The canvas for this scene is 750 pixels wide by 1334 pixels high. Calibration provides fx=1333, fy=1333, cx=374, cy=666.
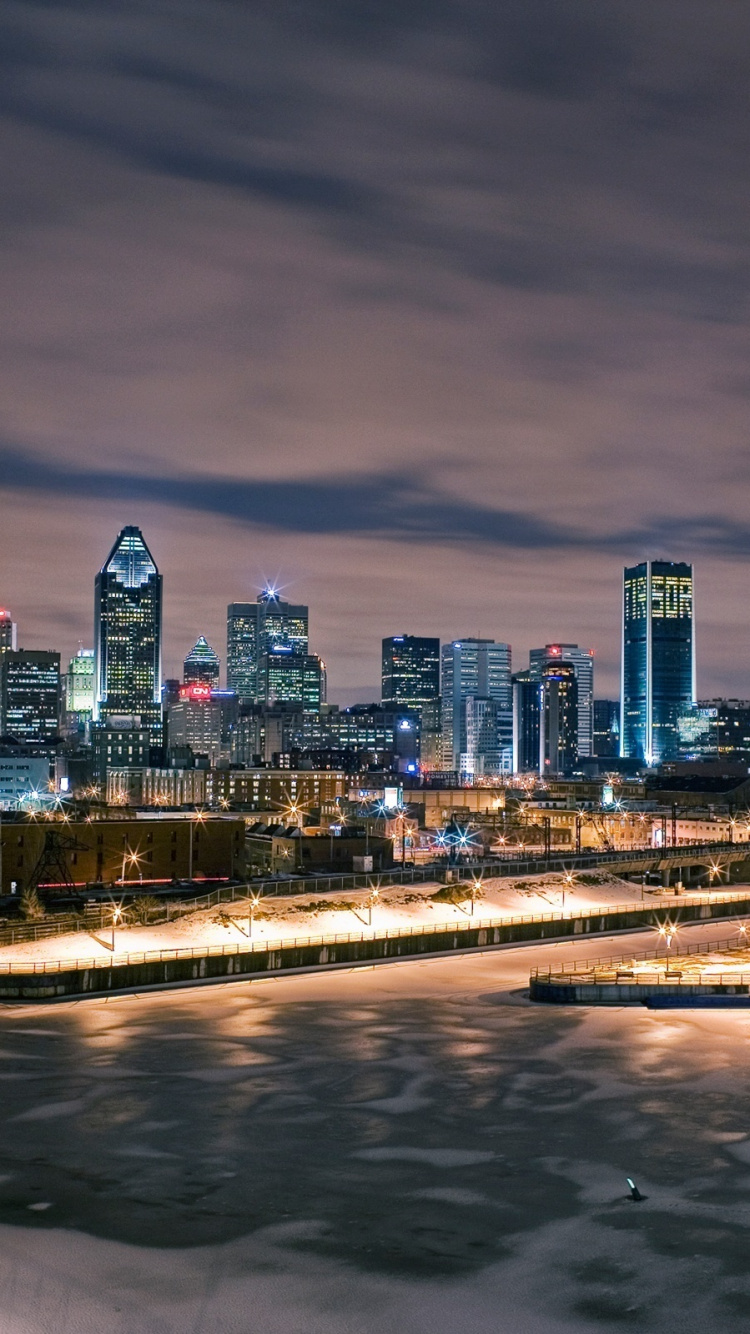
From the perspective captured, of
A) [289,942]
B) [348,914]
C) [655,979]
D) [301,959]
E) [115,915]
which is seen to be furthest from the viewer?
[348,914]

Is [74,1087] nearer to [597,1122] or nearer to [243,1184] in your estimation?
[243,1184]

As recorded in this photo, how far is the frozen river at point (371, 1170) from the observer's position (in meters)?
29.7

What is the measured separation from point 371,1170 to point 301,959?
36.8 meters

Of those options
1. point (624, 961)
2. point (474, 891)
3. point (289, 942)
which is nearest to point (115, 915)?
point (289, 942)

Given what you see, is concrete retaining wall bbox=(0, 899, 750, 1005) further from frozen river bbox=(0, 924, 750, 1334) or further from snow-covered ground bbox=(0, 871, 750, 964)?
snow-covered ground bbox=(0, 871, 750, 964)

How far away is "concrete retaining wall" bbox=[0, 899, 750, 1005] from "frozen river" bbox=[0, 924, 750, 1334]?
9.57 feet

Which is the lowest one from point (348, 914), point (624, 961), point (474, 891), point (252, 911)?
point (624, 961)

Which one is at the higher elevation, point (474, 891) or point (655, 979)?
point (474, 891)

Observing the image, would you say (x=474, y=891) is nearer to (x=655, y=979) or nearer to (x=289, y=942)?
(x=289, y=942)

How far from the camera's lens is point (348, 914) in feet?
291

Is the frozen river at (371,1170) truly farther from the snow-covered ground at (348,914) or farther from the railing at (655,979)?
the snow-covered ground at (348,914)

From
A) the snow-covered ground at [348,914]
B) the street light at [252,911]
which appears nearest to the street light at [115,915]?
the snow-covered ground at [348,914]

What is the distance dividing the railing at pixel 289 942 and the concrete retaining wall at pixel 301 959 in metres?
0.30

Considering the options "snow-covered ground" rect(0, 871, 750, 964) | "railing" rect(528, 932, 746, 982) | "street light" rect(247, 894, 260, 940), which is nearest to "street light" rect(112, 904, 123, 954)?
"snow-covered ground" rect(0, 871, 750, 964)
